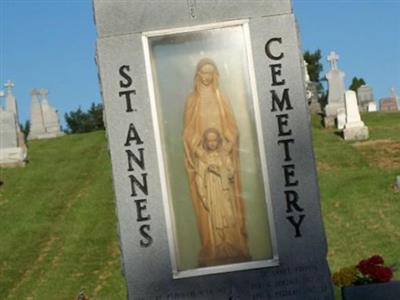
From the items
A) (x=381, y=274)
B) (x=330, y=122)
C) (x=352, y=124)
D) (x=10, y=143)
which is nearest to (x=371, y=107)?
(x=330, y=122)

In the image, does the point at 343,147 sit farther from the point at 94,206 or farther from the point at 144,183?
the point at 144,183

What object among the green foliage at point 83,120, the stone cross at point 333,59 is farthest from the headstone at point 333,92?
the green foliage at point 83,120

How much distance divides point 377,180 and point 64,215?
6.06m

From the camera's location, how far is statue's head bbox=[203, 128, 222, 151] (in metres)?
6.32

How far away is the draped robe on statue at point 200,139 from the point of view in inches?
249

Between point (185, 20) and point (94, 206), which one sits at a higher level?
point (185, 20)

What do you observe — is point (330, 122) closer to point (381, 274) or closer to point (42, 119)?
point (42, 119)

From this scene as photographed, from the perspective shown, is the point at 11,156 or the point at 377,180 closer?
the point at 377,180

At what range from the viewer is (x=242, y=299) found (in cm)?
624

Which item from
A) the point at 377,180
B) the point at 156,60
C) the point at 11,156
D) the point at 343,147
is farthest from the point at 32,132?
the point at 156,60

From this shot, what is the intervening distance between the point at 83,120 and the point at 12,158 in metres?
41.3

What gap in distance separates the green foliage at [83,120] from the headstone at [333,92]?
1326 inches

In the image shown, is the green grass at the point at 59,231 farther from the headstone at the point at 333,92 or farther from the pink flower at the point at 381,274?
the headstone at the point at 333,92

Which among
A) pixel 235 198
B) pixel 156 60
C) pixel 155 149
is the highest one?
pixel 156 60
